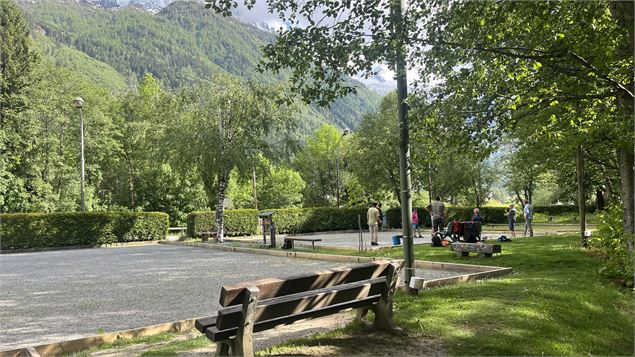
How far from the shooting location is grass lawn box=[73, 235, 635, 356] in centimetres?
438

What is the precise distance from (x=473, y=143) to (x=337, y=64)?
8.05 ft

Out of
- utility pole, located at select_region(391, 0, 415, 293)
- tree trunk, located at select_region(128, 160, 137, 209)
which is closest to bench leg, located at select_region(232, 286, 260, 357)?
utility pole, located at select_region(391, 0, 415, 293)

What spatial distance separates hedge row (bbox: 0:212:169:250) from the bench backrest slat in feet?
86.7

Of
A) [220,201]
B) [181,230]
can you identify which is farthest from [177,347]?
[181,230]

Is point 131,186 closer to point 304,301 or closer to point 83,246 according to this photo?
point 83,246

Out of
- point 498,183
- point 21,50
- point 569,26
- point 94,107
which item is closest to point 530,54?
point 569,26

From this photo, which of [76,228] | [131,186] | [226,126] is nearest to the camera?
[226,126]

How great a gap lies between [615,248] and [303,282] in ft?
24.4

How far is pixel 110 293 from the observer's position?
935 centimetres

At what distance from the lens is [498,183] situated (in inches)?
2162

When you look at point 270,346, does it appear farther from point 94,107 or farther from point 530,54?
point 94,107

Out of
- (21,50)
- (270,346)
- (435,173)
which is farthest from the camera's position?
(435,173)

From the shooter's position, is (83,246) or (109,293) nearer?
(109,293)

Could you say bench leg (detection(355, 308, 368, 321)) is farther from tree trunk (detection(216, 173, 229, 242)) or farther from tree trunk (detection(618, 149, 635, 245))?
tree trunk (detection(216, 173, 229, 242))
